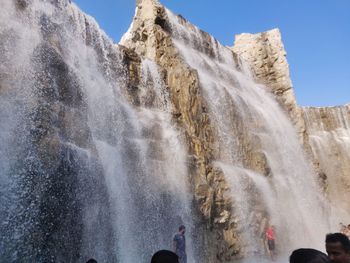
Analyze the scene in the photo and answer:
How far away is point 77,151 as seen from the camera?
10992mm

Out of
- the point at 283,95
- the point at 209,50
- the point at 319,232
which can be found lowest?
the point at 319,232

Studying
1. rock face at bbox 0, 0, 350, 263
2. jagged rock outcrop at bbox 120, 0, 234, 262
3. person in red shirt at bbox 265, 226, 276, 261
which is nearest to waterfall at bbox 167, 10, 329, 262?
rock face at bbox 0, 0, 350, 263

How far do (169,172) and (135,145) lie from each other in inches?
62.3

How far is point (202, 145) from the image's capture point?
52.7 ft

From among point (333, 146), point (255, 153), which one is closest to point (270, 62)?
point (333, 146)

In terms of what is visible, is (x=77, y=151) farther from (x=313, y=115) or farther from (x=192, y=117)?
(x=313, y=115)

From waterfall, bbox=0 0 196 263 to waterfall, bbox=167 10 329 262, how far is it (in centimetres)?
354

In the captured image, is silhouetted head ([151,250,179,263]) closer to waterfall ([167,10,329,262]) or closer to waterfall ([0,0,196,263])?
waterfall ([0,0,196,263])

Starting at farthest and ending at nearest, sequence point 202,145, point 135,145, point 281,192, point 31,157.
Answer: point 281,192
point 202,145
point 135,145
point 31,157

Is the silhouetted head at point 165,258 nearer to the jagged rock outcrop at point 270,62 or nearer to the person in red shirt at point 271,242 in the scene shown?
the person in red shirt at point 271,242

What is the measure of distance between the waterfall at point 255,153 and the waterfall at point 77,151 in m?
3.54

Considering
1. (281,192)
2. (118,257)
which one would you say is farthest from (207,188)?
(281,192)

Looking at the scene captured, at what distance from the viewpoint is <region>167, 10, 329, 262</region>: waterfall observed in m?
17.1

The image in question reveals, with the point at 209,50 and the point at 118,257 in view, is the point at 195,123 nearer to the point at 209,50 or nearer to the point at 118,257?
the point at 118,257
